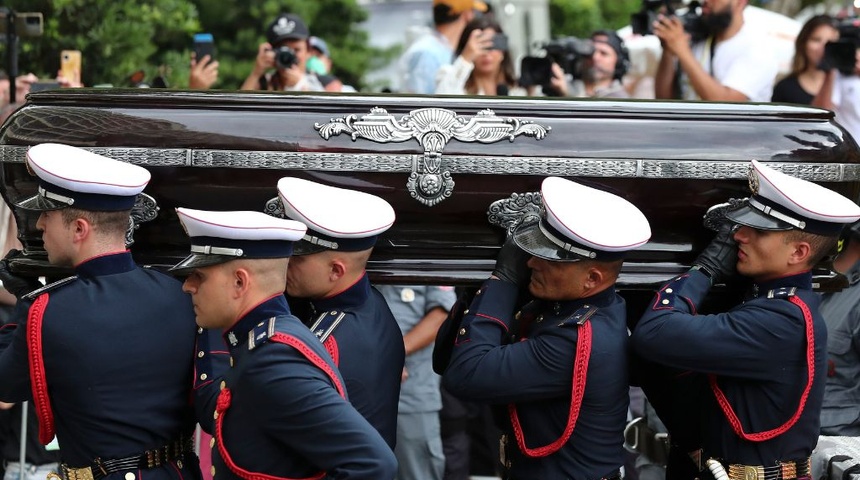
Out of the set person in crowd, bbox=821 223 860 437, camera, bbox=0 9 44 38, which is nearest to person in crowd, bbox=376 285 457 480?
person in crowd, bbox=821 223 860 437

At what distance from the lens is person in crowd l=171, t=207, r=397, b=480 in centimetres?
272

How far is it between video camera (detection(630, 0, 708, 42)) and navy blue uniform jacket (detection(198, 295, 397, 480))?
3794mm

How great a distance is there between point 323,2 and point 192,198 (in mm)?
8397

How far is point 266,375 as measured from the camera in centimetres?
279

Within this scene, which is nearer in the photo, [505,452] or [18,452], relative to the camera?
[505,452]

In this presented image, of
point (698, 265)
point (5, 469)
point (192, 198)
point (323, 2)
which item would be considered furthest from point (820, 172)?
point (323, 2)

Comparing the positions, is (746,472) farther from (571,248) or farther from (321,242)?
(321,242)

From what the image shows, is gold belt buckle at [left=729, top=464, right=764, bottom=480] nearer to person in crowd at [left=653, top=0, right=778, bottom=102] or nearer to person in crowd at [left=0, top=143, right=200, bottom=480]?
person in crowd at [left=0, top=143, right=200, bottom=480]

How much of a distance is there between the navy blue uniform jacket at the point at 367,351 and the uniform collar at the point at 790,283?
1122mm

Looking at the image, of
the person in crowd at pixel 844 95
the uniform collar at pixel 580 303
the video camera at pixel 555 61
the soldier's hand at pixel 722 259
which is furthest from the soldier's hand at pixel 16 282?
the person in crowd at pixel 844 95

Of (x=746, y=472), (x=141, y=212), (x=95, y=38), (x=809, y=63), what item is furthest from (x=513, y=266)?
(x=95, y=38)

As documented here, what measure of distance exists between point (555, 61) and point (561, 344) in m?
3.63

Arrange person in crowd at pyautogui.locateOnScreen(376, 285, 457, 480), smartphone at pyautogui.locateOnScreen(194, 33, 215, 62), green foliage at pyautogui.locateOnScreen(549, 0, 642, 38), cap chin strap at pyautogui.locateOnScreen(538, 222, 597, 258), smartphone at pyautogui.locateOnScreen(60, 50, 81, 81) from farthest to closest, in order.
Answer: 1. green foliage at pyautogui.locateOnScreen(549, 0, 642, 38)
2. smartphone at pyautogui.locateOnScreen(194, 33, 215, 62)
3. smartphone at pyautogui.locateOnScreen(60, 50, 81, 81)
4. person in crowd at pyautogui.locateOnScreen(376, 285, 457, 480)
5. cap chin strap at pyautogui.locateOnScreen(538, 222, 597, 258)

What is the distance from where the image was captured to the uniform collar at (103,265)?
10.9 ft
